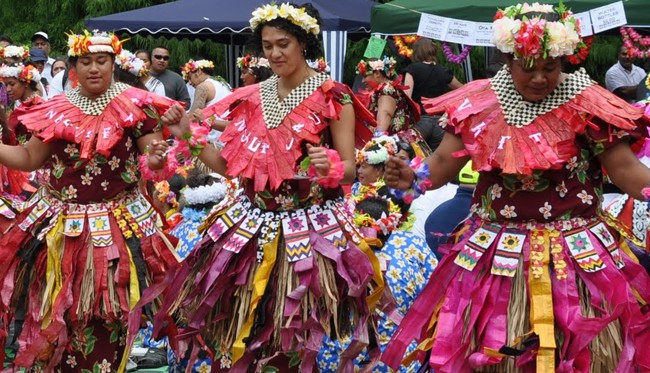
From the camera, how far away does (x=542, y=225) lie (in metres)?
4.70

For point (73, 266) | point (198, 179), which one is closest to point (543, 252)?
point (73, 266)

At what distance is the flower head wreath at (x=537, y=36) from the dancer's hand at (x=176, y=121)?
4.76 ft

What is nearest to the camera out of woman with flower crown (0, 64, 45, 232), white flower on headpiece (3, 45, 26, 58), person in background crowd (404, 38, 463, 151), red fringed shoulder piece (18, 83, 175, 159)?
red fringed shoulder piece (18, 83, 175, 159)

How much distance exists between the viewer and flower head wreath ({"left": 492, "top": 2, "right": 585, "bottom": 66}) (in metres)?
4.43

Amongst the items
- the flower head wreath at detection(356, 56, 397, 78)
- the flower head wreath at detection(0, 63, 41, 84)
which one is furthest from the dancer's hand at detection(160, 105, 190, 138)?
the flower head wreath at detection(356, 56, 397, 78)

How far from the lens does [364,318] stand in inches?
216

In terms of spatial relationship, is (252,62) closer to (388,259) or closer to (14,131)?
(14,131)

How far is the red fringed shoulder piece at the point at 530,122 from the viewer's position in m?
4.54

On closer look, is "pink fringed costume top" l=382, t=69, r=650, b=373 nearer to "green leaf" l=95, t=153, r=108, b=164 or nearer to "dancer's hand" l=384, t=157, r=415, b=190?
"dancer's hand" l=384, t=157, r=415, b=190

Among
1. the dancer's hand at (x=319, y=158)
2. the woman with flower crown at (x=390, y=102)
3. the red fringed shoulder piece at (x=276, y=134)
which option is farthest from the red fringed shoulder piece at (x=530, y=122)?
the woman with flower crown at (x=390, y=102)

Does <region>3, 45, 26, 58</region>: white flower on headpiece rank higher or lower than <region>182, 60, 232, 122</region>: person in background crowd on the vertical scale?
higher

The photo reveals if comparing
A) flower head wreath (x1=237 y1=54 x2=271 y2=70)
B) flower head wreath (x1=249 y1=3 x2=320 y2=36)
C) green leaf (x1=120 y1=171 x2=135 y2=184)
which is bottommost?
green leaf (x1=120 y1=171 x2=135 y2=184)

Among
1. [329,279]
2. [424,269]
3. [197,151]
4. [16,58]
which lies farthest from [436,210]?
[16,58]

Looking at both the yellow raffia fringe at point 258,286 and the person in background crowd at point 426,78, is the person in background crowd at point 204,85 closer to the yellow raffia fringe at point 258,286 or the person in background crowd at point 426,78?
the person in background crowd at point 426,78
